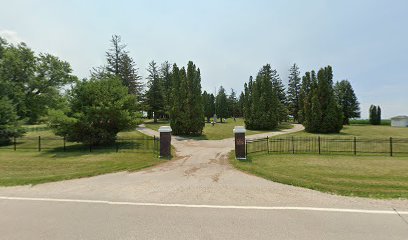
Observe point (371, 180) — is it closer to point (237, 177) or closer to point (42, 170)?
point (237, 177)

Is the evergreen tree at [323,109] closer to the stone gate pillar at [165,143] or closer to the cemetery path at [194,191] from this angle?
the stone gate pillar at [165,143]

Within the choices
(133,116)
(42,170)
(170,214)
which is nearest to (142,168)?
(42,170)

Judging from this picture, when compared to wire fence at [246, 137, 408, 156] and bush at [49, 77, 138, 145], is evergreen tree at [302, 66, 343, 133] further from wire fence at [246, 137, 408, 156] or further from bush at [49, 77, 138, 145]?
bush at [49, 77, 138, 145]

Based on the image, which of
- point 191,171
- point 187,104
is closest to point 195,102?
point 187,104

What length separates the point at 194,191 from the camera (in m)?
6.69

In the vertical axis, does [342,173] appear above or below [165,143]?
below

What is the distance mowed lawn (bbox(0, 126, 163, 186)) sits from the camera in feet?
28.4

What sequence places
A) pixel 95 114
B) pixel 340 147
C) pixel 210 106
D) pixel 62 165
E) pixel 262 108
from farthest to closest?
1. pixel 210 106
2. pixel 262 108
3. pixel 340 147
4. pixel 95 114
5. pixel 62 165

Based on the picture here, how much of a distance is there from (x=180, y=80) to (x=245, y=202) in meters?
23.3

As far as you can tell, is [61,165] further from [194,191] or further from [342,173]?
[342,173]

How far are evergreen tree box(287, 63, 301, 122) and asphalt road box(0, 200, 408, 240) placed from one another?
5856 centimetres

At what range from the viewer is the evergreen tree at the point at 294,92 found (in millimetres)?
60281

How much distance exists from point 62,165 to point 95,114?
5496mm

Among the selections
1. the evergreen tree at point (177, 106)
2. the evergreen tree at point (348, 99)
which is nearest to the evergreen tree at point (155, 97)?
the evergreen tree at point (177, 106)
